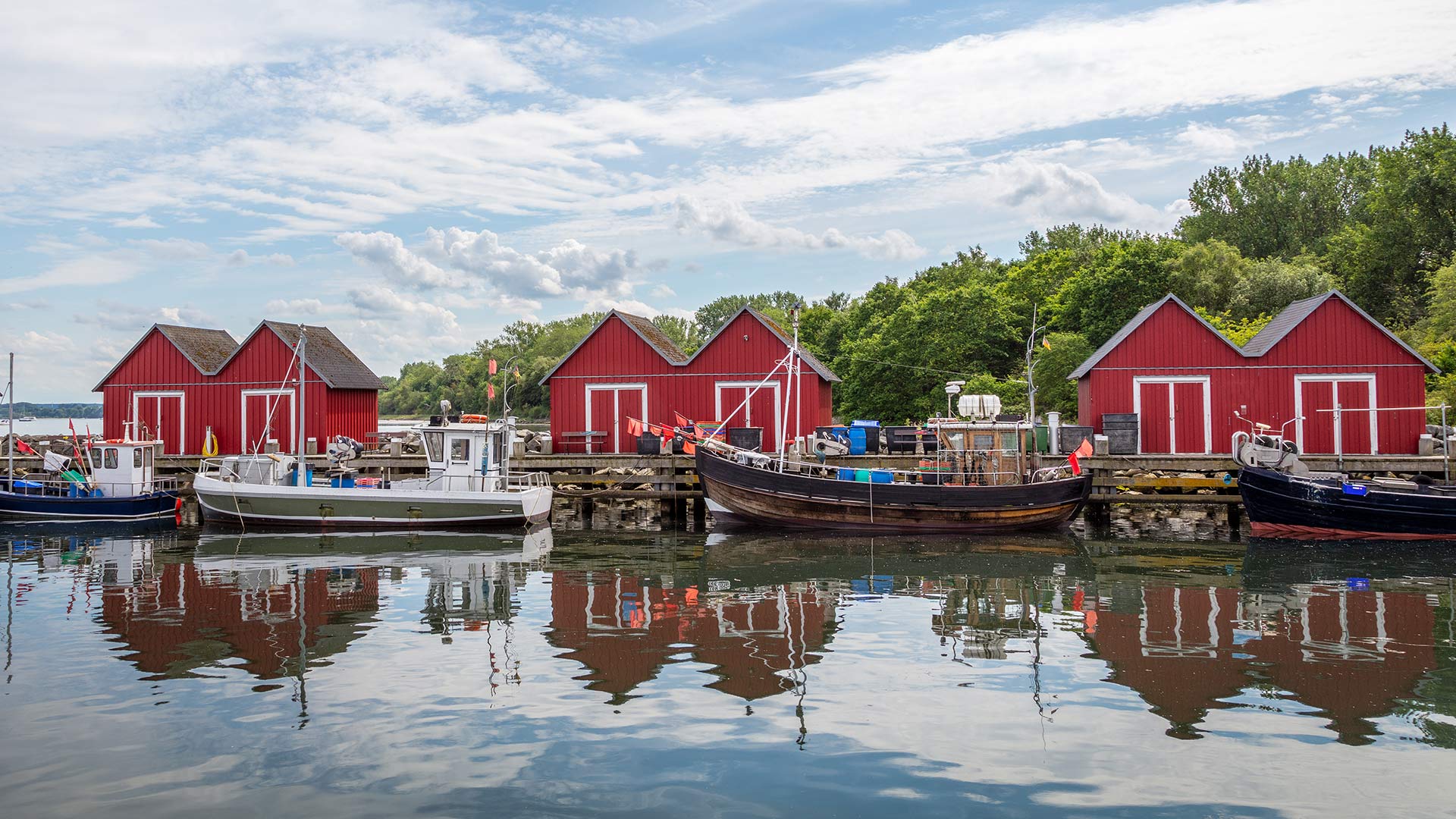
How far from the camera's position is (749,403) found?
3309cm

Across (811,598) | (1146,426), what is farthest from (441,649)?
(1146,426)

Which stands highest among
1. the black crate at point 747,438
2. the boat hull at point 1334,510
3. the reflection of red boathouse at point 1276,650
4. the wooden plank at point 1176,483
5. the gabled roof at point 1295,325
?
the gabled roof at point 1295,325

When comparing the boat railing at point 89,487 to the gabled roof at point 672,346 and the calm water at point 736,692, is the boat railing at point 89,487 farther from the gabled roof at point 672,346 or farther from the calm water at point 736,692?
the gabled roof at point 672,346

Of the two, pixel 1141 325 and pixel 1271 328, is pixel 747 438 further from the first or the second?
pixel 1271 328

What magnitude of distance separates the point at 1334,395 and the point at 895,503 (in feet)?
47.6

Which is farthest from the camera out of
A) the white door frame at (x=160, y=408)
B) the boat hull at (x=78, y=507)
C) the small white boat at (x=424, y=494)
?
A: the white door frame at (x=160, y=408)

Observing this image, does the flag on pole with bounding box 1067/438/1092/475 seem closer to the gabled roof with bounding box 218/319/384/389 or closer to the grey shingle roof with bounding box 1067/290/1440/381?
the grey shingle roof with bounding box 1067/290/1440/381

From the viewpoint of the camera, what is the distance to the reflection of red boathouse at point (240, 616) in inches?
512

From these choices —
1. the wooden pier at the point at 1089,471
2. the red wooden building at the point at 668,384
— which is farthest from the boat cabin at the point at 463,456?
the red wooden building at the point at 668,384

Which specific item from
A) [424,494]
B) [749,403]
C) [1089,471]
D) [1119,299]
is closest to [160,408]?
[424,494]

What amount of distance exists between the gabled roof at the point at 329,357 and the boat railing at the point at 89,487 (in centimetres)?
652

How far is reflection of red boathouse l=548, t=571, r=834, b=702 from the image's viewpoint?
11953 mm

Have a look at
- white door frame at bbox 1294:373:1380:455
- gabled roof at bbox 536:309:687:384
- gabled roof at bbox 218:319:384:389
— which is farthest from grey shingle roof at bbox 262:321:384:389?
white door frame at bbox 1294:373:1380:455

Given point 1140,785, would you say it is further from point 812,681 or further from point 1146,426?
point 1146,426
